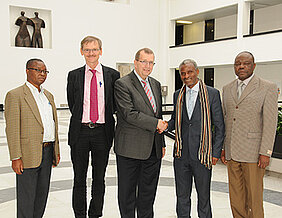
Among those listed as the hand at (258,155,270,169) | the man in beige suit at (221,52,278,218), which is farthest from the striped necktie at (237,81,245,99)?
the hand at (258,155,270,169)

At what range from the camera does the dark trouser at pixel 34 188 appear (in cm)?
335

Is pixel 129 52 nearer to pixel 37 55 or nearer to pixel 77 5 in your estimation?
pixel 77 5

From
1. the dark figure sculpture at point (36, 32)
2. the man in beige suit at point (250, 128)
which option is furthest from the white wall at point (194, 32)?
the man in beige suit at point (250, 128)

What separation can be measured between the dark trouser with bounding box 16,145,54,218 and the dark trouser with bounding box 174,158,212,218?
132 centimetres

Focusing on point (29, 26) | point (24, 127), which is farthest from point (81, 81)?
point (29, 26)

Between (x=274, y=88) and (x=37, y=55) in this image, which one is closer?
(x=274, y=88)

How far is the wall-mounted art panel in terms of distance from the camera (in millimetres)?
19859

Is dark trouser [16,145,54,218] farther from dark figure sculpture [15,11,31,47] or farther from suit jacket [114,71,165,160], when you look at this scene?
dark figure sculpture [15,11,31,47]

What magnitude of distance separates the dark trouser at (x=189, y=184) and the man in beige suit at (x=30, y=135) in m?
1.33

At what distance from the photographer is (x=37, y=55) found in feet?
66.2

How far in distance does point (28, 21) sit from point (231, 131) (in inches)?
741

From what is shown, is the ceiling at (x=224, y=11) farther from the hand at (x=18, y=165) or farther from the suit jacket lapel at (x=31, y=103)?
the hand at (x=18, y=165)

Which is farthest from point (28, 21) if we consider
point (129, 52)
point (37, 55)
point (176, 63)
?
point (176, 63)

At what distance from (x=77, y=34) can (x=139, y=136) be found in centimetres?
1855
